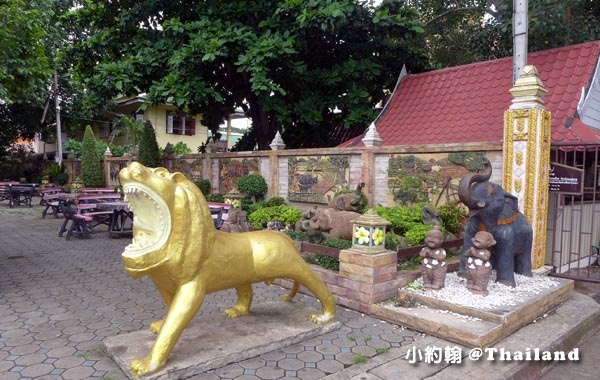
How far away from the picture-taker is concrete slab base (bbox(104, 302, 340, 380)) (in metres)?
3.30

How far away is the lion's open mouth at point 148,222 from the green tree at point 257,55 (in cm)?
704

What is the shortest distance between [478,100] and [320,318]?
23.1 ft

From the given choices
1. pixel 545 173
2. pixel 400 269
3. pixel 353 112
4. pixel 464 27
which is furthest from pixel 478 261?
pixel 464 27

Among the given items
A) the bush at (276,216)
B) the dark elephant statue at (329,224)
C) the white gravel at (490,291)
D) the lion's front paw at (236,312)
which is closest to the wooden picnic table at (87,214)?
the bush at (276,216)

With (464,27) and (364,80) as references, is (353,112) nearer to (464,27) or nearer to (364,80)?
(364,80)

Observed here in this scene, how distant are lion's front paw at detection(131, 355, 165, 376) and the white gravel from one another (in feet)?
9.81

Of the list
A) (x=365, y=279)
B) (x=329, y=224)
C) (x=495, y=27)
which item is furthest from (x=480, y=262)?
(x=495, y=27)

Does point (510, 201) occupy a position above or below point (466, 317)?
above

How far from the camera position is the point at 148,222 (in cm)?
312

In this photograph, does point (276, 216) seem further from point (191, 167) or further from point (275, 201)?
point (191, 167)

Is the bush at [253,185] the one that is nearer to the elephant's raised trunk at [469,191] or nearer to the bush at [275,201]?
the bush at [275,201]

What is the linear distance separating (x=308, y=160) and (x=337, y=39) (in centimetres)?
445

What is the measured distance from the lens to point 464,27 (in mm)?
13484

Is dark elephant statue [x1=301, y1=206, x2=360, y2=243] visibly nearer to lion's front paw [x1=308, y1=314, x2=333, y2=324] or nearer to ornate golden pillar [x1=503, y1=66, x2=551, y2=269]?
lion's front paw [x1=308, y1=314, x2=333, y2=324]
